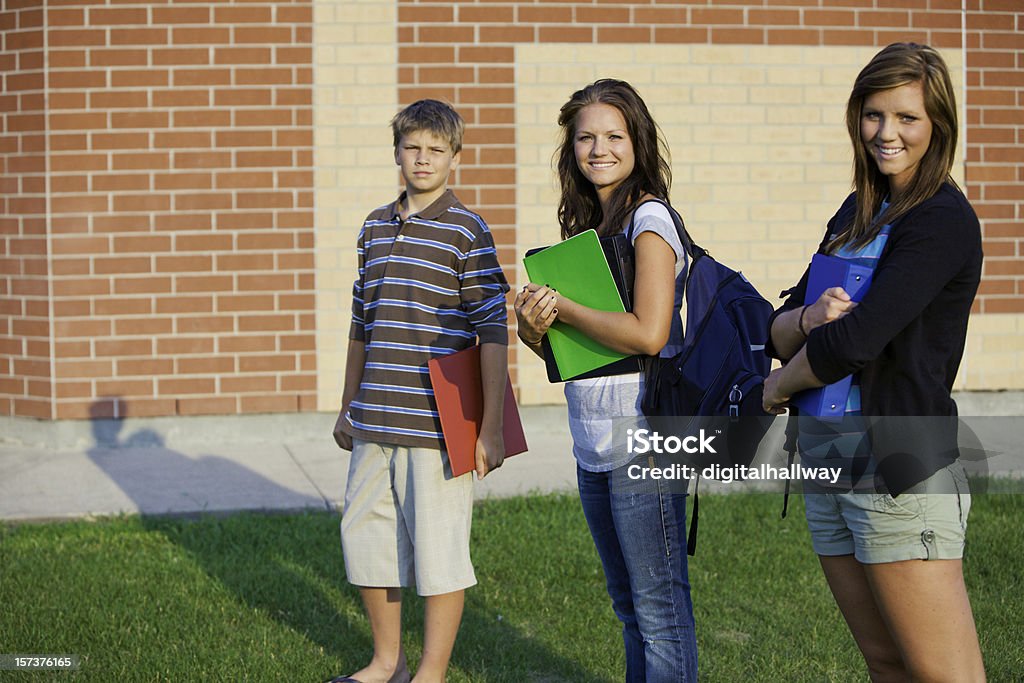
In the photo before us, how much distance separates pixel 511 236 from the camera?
850 centimetres

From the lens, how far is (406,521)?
3916 millimetres

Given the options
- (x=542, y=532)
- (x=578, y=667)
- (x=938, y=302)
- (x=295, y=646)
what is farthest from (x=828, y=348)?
(x=542, y=532)

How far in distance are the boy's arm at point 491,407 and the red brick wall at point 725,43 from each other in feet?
15.5

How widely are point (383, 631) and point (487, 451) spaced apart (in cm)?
75

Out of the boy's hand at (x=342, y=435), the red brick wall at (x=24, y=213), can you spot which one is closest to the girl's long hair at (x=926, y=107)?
the boy's hand at (x=342, y=435)

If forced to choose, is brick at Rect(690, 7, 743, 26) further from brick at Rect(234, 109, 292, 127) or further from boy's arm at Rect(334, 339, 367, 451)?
boy's arm at Rect(334, 339, 367, 451)

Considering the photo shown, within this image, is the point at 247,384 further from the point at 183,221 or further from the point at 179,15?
the point at 179,15

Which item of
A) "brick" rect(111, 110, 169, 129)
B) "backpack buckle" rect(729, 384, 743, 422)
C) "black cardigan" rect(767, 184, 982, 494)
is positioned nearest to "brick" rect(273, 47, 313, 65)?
"brick" rect(111, 110, 169, 129)

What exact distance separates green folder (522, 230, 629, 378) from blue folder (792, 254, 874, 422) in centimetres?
67

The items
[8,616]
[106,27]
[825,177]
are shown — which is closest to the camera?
[8,616]

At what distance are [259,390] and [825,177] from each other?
4.52 meters

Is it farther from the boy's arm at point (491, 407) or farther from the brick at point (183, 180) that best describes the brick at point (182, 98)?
the boy's arm at point (491, 407)

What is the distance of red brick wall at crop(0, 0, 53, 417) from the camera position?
8.16 meters

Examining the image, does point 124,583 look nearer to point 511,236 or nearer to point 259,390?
point 259,390
